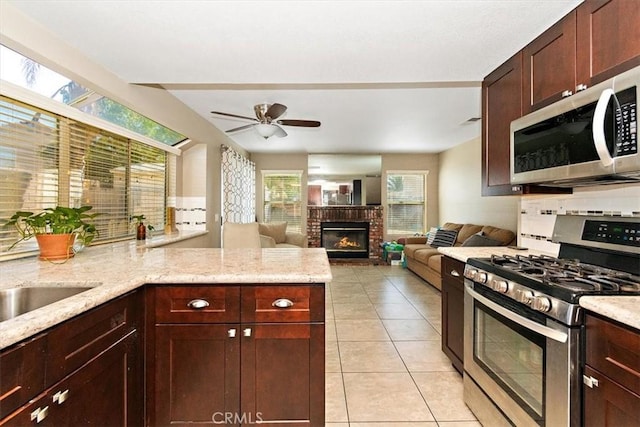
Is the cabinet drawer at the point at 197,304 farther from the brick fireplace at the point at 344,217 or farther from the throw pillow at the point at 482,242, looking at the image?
the brick fireplace at the point at 344,217

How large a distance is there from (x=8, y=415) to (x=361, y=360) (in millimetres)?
2234

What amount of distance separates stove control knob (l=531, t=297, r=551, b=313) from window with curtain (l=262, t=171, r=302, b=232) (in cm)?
608

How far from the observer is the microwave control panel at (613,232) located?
1538mm

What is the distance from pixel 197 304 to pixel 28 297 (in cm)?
72

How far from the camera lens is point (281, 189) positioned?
7.31 m

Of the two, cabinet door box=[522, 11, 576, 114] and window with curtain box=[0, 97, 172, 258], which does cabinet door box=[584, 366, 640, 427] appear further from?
window with curtain box=[0, 97, 172, 258]

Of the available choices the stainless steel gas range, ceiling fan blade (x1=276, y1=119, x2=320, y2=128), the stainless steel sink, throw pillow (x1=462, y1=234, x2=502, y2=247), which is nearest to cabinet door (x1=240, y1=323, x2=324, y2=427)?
the stainless steel sink

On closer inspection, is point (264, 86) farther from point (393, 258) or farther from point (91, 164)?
point (393, 258)

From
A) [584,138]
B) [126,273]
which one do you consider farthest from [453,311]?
[126,273]

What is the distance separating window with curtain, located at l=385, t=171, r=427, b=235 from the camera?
730cm

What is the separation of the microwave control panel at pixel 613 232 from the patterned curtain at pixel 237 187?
4211 mm

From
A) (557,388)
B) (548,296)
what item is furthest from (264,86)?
(557,388)

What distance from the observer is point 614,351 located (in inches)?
42.0

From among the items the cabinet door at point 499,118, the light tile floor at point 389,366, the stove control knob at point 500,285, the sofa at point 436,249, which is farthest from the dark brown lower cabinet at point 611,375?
the sofa at point 436,249
